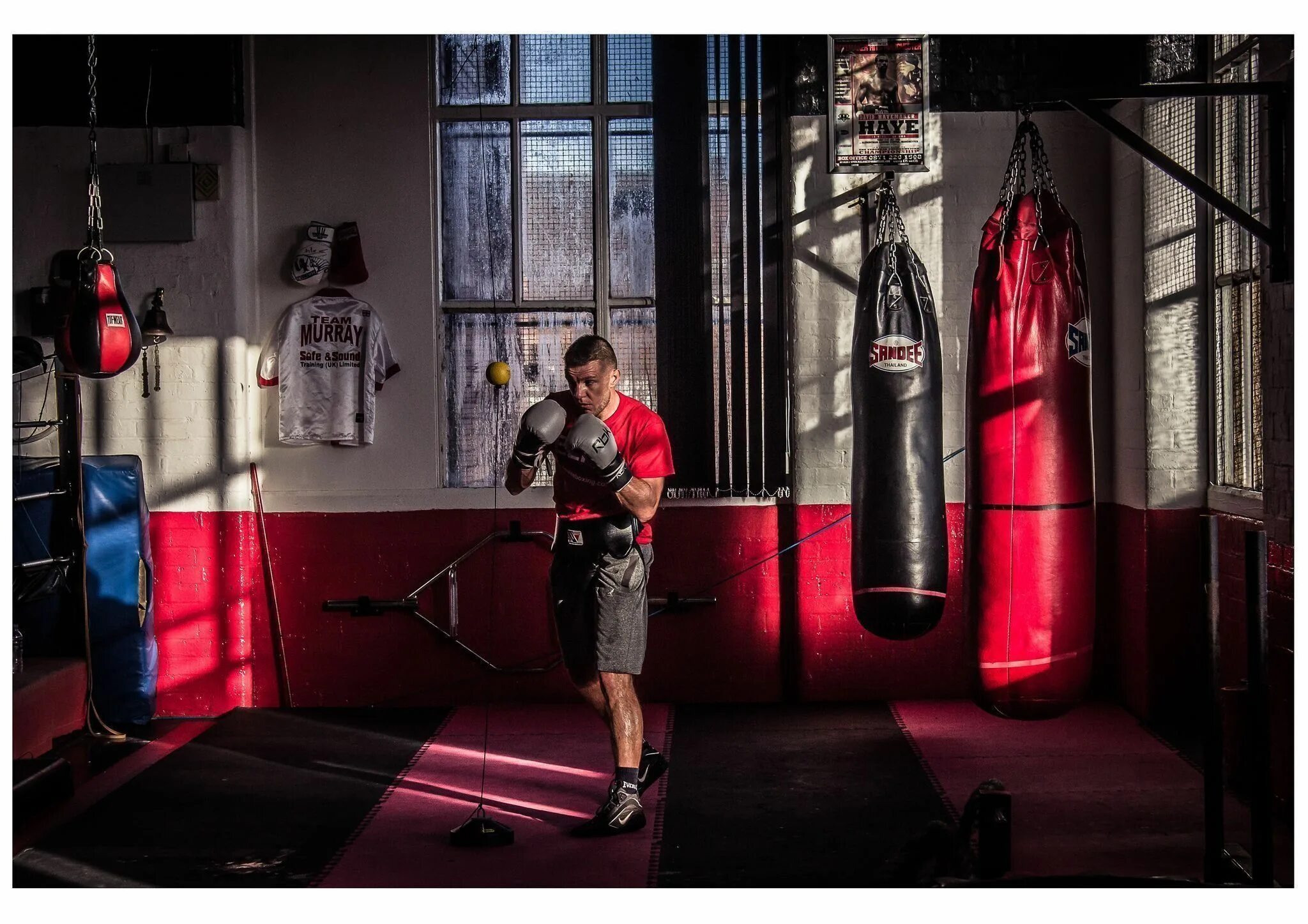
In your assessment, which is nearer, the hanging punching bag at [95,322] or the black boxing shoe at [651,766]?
the hanging punching bag at [95,322]

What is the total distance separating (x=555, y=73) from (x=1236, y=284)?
3.11 meters

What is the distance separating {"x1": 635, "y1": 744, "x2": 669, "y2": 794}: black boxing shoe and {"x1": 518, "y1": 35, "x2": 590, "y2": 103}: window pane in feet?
10.0

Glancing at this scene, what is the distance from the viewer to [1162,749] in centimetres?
483

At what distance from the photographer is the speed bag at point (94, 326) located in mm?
4148

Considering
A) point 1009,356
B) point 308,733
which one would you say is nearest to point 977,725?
point 1009,356

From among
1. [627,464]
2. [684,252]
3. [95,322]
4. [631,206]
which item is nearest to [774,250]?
[684,252]

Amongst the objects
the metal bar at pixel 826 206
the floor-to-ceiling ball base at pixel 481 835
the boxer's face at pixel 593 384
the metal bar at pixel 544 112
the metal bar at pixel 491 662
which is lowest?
the floor-to-ceiling ball base at pixel 481 835

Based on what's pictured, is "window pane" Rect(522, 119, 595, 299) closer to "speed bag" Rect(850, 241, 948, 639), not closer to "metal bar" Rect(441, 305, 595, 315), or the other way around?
"metal bar" Rect(441, 305, 595, 315)

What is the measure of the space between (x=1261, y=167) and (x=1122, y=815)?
82.6 inches

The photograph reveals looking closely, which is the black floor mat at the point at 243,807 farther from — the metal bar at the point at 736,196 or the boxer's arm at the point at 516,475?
the metal bar at the point at 736,196

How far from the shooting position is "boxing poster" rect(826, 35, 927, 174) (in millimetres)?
4531

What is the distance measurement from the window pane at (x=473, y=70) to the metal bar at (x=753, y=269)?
1.14 m

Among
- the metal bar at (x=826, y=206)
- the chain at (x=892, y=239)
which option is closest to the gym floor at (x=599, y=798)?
the chain at (x=892, y=239)

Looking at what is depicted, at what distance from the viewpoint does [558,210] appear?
19.0 ft
